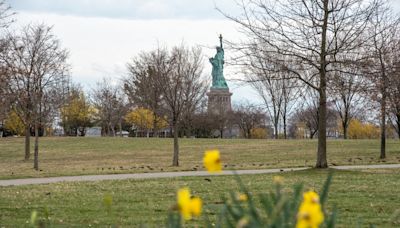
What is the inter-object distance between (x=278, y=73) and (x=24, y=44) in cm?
1616

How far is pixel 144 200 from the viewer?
1090 centimetres

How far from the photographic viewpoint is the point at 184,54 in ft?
103

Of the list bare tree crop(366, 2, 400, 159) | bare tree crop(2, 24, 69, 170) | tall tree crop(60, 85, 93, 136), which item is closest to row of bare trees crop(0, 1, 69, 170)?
bare tree crop(2, 24, 69, 170)

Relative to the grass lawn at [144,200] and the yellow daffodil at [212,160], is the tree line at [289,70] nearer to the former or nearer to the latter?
the grass lawn at [144,200]

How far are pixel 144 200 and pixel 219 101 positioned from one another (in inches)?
2334

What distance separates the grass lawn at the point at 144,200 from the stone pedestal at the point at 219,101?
2045 inches

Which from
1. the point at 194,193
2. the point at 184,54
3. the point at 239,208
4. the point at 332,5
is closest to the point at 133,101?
the point at 184,54

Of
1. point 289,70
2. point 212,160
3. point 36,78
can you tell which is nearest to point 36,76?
point 36,78

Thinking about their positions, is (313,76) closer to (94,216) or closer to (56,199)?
(56,199)

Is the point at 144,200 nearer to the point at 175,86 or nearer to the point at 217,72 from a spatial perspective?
the point at 175,86

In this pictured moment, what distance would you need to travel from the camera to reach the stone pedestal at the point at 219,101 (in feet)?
224

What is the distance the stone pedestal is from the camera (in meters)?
68.2

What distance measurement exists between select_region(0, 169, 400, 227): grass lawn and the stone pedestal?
5195cm

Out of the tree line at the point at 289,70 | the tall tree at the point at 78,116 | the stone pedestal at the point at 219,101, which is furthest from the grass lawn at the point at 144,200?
the tall tree at the point at 78,116
